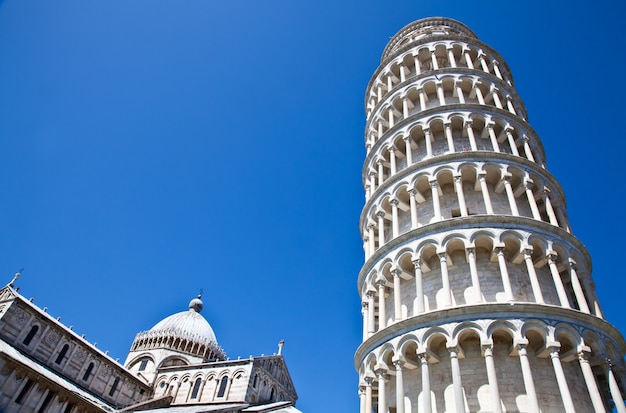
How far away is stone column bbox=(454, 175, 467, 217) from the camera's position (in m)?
15.7

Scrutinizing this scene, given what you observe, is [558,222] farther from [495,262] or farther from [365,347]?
[365,347]

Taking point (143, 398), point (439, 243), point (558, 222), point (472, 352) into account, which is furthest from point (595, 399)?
point (143, 398)

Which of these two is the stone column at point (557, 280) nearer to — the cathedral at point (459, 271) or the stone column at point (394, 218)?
the cathedral at point (459, 271)

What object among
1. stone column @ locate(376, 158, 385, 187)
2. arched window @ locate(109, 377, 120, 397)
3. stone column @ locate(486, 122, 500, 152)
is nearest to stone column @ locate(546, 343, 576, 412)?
stone column @ locate(486, 122, 500, 152)

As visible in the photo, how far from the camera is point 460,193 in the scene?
1630 centimetres

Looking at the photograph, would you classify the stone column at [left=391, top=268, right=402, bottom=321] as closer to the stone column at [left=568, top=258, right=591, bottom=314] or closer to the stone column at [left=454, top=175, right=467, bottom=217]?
the stone column at [left=454, top=175, right=467, bottom=217]

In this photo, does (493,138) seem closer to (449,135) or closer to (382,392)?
(449,135)

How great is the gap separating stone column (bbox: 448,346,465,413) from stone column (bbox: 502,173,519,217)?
570cm

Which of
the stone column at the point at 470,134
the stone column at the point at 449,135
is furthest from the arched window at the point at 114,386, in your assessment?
the stone column at the point at 470,134

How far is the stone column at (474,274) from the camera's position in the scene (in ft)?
43.7

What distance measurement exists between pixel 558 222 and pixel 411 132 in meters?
7.18

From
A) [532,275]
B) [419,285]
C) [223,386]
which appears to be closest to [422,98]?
[419,285]

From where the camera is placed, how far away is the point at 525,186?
16875 millimetres

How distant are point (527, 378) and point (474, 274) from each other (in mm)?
3467
